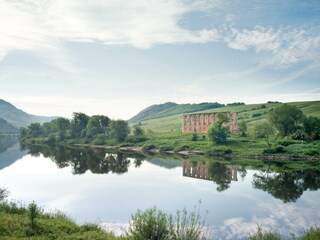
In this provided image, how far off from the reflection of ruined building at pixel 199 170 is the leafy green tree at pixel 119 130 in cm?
6602

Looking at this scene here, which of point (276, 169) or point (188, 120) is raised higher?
point (188, 120)

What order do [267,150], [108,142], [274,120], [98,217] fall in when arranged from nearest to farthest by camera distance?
[98,217] < [267,150] < [274,120] < [108,142]

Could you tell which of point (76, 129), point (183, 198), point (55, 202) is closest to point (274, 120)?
point (183, 198)

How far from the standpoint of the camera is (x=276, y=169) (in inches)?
3061

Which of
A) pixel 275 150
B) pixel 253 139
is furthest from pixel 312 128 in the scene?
pixel 275 150

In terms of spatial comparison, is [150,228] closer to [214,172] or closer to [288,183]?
[288,183]

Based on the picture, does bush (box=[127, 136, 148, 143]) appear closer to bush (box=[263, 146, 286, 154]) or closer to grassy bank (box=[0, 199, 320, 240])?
bush (box=[263, 146, 286, 154])

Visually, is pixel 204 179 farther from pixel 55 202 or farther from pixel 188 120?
pixel 188 120

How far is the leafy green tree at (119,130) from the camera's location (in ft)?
499

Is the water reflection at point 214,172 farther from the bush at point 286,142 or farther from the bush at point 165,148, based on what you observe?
the bush at point 165,148

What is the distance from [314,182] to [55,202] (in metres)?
44.6

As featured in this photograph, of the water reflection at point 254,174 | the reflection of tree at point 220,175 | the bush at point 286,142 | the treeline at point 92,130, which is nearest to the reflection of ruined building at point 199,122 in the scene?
the treeline at point 92,130

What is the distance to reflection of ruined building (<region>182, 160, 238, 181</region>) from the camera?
69.2m

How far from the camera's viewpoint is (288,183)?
6016 centimetres
